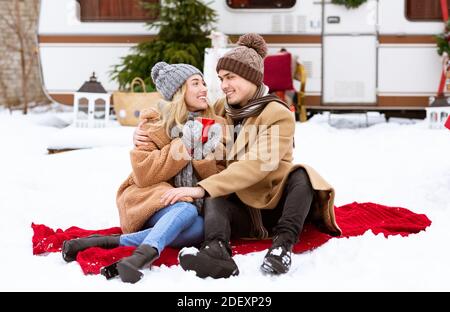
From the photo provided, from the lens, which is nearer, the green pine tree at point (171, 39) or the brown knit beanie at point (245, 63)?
the brown knit beanie at point (245, 63)

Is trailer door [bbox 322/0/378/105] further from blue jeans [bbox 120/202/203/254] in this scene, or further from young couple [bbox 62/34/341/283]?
blue jeans [bbox 120/202/203/254]

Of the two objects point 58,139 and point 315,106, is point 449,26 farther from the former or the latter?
point 58,139

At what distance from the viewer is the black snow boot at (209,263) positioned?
2.53 meters

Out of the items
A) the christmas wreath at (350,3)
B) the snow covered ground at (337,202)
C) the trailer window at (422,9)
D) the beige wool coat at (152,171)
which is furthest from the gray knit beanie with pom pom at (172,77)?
the trailer window at (422,9)

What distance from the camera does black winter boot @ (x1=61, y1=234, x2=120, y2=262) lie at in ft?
9.29

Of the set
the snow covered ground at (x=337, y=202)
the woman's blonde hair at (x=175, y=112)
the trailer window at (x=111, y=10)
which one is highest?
the trailer window at (x=111, y=10)

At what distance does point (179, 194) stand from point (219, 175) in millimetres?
199

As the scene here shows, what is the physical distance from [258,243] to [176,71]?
2.98 feet

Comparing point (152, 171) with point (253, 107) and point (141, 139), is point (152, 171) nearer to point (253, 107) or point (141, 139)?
point (141, 139)

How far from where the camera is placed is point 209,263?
2.53 m

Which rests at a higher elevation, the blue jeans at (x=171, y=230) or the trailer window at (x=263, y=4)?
the trailer window at (x=263, y=4)

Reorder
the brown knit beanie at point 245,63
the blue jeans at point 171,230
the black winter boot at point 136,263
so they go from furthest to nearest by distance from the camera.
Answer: the brown knit beanie at point 245,63 → the blue jeans at point 171,230 → the black winter boot at point 136,263

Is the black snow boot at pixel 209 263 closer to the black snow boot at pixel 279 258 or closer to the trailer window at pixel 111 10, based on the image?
the black snow boot at pixel 279 258

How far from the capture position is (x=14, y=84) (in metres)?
13.0
